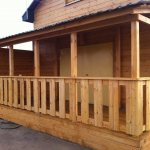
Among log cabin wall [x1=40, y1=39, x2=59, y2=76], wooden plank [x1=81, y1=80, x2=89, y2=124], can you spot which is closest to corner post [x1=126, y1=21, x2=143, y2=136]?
wooden plank [x1=81, y1=80, x2=89, y2=124]

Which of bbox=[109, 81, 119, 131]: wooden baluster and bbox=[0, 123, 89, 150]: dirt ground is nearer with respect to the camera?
bbox=[109, 81, 119, 131]: wooden baluster

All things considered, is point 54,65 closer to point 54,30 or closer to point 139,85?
point 54,30

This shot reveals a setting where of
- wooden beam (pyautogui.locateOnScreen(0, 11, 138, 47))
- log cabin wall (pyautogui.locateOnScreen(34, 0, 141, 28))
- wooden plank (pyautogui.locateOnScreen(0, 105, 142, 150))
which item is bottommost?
wooden plank (pyautogui.locateOnScreen(0, 105, 142, 150))

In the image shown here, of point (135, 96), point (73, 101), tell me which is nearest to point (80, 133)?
point (73, 101)

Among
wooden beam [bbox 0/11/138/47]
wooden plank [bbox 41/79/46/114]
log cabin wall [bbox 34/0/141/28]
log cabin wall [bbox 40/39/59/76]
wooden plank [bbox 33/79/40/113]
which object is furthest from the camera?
log cabin wall [bbox 40/39/59/76]

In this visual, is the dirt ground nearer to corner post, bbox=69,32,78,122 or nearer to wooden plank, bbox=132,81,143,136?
corner post, bbox=69,32,78,122

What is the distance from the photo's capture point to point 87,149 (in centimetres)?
480

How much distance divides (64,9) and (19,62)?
2659 mm

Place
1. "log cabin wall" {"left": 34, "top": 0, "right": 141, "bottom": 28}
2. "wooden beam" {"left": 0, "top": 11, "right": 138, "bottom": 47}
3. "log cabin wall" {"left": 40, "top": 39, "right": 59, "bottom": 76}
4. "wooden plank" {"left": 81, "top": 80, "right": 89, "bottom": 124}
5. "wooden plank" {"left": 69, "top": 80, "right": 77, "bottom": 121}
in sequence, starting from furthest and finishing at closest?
"log cabin wall" {"left": 40, "top": 39, "right": 59, "bottom": 76}, "log cabin wall" {"left": 34, "top": 0, "right": 141, "bottom": 28}, "wooden plank" {"left": 69, "top": 80, "right": 77, "bottom": 121}, "wooden plank" {"left": 81, "top": 80, "right": 89, "bottom": 124}, "wooden beam" {"left": 0, "top": 11, "right": 138, "bottom": 47}

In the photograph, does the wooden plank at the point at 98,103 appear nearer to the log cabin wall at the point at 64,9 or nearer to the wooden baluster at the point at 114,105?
the wooden baluster at the point at 114,105

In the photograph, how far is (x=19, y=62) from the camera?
8.66 m

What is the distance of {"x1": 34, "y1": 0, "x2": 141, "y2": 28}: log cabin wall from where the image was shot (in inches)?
282

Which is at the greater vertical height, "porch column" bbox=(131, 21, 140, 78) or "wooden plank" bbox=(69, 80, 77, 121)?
"porch column" bbox=(131, 21, 140, 78)

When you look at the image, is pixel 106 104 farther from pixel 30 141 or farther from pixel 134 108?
pixel 134 108
